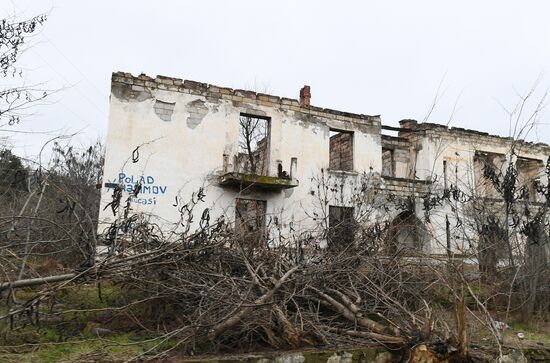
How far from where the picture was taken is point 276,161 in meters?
13.7

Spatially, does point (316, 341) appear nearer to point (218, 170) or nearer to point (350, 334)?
point (350, 334)

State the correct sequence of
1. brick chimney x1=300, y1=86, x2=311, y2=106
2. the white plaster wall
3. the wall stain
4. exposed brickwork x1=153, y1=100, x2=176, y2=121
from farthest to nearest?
brick chimney x1=300, y1=86, x2=311, y2=106
the wall stain
exposed brickwork x1=153, y1=100, x2=176, y2=121
the white plaster wall

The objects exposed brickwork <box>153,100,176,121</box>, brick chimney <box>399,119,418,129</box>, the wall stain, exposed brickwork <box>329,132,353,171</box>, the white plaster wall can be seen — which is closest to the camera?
the white plaster wall

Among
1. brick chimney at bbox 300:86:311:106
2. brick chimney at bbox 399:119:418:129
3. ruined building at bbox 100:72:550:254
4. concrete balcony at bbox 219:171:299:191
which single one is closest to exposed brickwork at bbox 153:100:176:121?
ruined building at bbox 100:72:550:254

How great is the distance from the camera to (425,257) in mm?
6953

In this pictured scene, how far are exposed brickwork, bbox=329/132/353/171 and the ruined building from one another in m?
0.05

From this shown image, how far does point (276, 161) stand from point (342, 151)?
3456 mm

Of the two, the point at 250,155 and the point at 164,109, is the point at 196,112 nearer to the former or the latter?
the point at 164,109

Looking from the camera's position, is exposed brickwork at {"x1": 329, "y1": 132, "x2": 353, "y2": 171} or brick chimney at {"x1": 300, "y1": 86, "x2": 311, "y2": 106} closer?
exposed brickwork at {"x1": 329, "y1": 132, "x2": 353, "y2": 171}

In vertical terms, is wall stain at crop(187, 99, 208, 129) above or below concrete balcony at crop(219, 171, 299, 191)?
above

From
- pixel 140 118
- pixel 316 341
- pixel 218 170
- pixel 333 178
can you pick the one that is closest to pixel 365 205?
pixel 333 178

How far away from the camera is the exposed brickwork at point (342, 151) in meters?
15.3

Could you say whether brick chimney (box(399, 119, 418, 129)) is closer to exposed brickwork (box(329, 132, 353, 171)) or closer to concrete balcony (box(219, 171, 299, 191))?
exposed brickwork (box(329, 132, 353, 171))

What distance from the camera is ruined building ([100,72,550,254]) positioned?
12.2 metres
